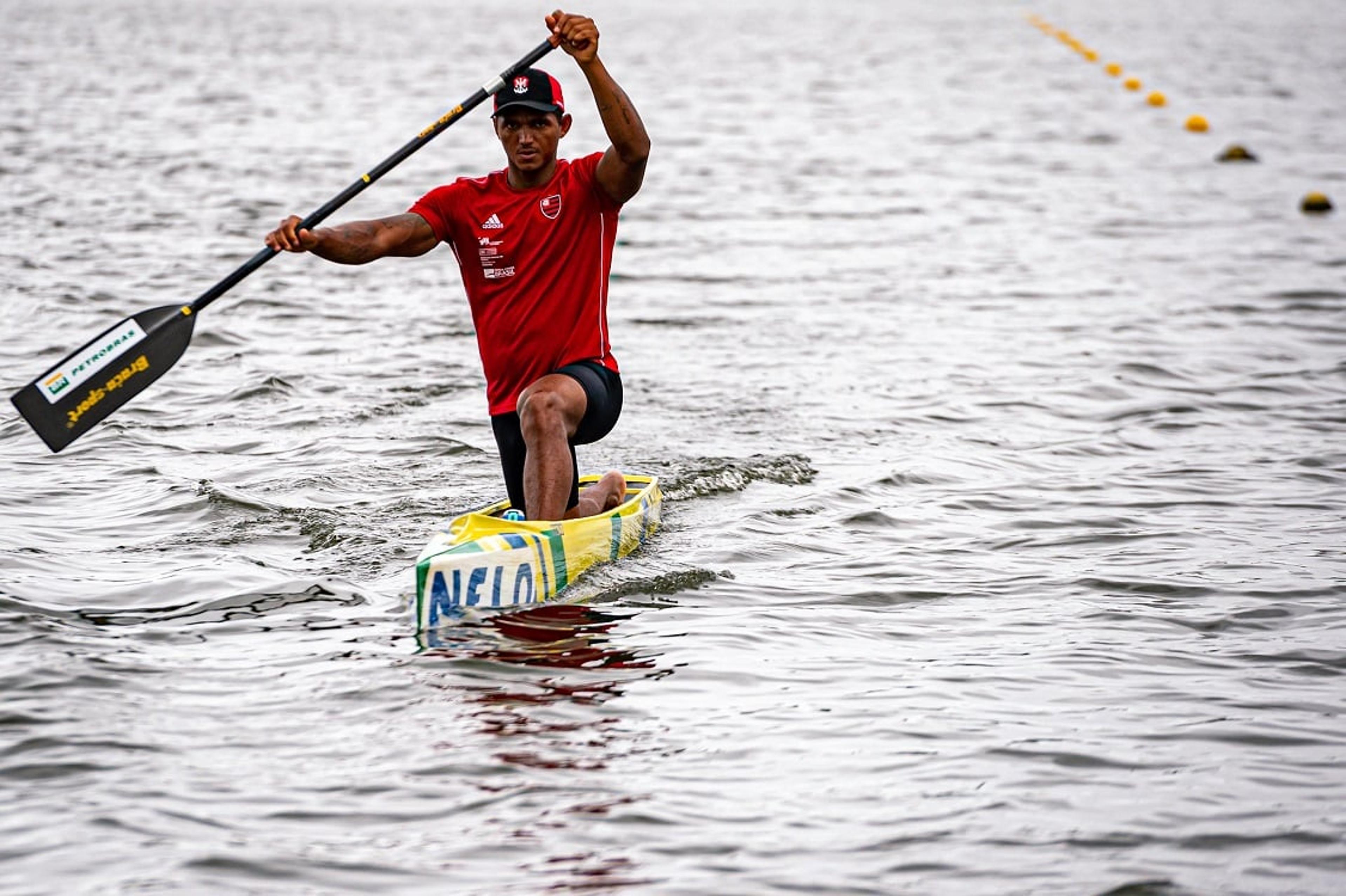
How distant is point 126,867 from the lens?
497 cm

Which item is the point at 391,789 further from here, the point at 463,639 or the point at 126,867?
the point at 463,639

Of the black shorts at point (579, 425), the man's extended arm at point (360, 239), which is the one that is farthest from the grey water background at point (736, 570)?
the man's extended arm at point (360, 239)

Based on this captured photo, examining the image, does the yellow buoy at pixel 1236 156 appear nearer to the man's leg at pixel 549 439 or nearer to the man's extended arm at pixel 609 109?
the man's extended arm at pixel 609 109

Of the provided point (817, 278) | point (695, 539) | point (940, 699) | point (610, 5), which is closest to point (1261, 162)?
point (817, 278)

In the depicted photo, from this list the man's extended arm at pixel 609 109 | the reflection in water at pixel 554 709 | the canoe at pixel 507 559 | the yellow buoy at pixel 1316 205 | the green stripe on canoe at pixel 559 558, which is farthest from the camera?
the yellow buoy at pixel 1316 205

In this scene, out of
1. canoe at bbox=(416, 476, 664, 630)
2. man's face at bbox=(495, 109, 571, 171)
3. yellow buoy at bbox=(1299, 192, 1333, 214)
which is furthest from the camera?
yellow buoy at bbox=(1299, 192, 1333, 214)

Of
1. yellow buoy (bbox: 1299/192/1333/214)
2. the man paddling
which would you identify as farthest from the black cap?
yellow buoy (bbox: 1299/192/1333/214)

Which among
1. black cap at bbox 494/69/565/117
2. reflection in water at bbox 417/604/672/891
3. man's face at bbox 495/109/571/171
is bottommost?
reflection in water at bbox 417/604/672/891

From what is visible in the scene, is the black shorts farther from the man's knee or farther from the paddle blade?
the paddle blade

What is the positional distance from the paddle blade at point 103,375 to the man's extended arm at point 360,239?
3.26 feet

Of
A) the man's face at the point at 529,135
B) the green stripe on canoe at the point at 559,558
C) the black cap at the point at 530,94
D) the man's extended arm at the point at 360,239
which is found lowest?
the green stripe on canoe at the point at 559,558

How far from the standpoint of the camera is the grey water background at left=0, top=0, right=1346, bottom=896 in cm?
530

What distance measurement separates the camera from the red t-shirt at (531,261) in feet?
25.3

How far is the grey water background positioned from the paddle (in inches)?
27.7
